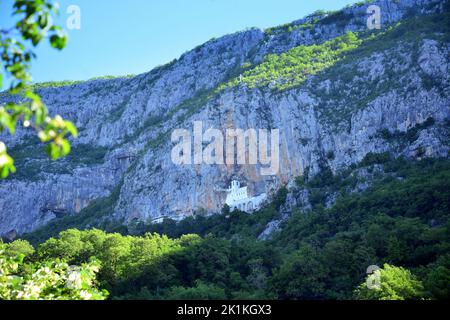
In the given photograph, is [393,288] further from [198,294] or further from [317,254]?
[317,254]

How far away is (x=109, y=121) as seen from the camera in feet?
375

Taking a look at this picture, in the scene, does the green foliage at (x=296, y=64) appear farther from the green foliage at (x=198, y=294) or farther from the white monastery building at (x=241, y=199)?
the green foliage at (x=198, y=294)

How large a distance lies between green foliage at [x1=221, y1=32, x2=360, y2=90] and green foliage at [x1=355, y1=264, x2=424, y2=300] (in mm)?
52152

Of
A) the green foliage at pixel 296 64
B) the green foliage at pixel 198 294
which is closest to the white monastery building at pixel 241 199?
the green foliage at pixel 296 64

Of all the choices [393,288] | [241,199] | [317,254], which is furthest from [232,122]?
[393,288]

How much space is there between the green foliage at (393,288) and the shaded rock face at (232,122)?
3405 centimetres

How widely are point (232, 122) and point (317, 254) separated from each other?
38.9 m

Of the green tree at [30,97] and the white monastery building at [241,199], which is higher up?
the green tree at [30,97]

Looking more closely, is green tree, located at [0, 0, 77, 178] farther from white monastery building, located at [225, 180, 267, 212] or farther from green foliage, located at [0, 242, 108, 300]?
white monastery building, located at [225, 180, 267, 212]

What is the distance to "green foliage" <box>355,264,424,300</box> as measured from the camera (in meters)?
27.2

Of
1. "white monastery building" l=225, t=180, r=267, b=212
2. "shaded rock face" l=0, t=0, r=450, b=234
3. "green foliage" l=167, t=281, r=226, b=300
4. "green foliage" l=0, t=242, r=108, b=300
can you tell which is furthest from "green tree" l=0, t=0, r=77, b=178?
"white monastery building" l=225, t=180, r=267, b=212

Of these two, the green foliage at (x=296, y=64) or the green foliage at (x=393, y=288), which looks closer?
the green foliage at (x=393, y=288)

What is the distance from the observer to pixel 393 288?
28062 millimetres

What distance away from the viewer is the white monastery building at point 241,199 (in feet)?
242
